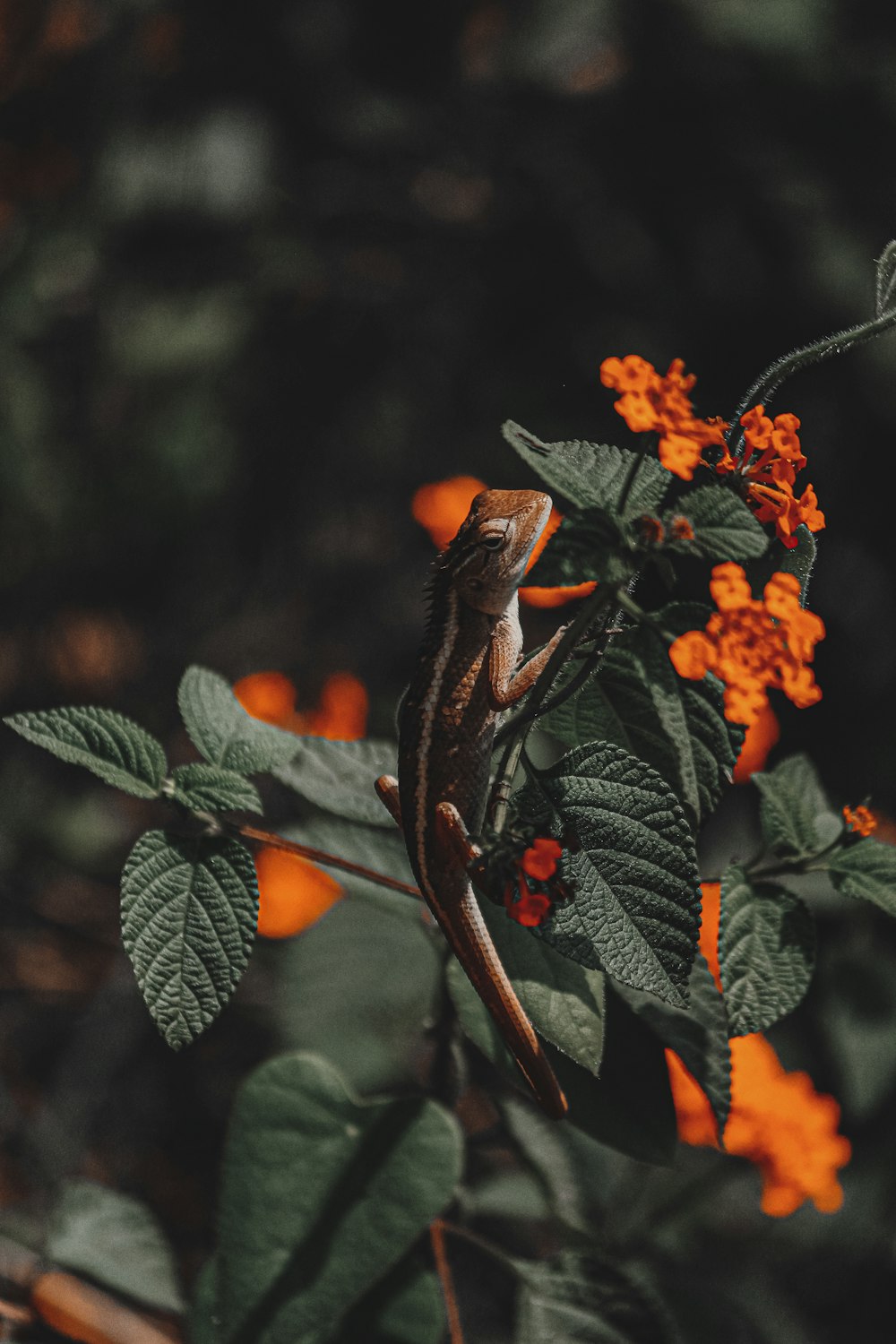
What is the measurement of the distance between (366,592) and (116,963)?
1.25m

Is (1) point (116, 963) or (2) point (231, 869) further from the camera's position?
(1) point (116, 963)

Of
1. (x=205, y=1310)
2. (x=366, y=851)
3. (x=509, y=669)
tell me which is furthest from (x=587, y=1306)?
(x=509, y=669)

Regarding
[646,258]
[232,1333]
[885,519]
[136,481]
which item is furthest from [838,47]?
[232,1333]

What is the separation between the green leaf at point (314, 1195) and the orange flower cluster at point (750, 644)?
0.71 m

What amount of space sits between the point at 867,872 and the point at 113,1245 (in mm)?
1235

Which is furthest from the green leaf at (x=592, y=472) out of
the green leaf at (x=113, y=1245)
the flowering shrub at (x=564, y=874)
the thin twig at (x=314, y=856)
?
the green leaf at (x=113, y=1245)

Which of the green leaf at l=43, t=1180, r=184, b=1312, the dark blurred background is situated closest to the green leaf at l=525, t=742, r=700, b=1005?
the green leaf at l=43, t=1180, r=184, b=1312

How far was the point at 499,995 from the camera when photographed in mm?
1047

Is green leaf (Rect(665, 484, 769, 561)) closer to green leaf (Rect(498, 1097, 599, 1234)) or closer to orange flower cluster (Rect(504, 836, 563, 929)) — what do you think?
orange flower cluster (Rect(504, 836, 563, 929))

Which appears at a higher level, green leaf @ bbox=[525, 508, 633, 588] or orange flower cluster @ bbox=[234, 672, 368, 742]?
green leaf @ bbox=[525, 508, 633, 588]

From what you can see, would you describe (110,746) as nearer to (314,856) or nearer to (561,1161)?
(314,856)

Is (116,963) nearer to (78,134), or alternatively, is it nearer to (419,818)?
(419,818)

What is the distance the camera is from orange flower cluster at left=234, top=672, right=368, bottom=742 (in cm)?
184

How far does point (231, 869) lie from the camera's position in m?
1.05
